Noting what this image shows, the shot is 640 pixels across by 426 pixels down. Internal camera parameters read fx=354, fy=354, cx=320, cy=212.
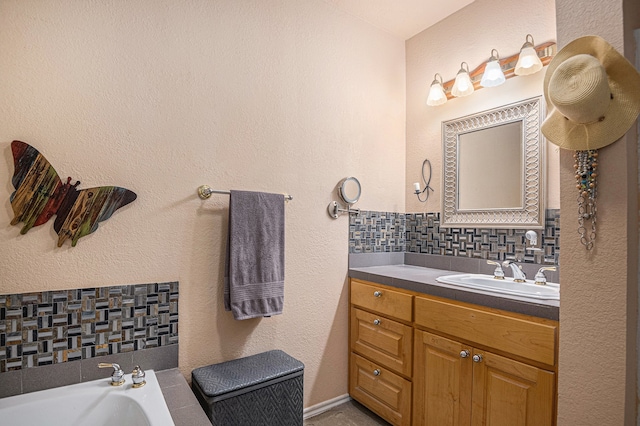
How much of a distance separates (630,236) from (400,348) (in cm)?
122

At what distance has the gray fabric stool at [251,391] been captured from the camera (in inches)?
62.1

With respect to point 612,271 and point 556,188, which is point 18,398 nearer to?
point 612,271

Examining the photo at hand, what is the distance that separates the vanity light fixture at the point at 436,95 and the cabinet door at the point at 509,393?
1.61m

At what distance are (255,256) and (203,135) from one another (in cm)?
70

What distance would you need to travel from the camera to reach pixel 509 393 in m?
1.49

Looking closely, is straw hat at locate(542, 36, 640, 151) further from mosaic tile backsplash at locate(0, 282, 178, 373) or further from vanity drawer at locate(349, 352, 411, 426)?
mosaic tile backsplash at locate(0, 282, 178, 373)

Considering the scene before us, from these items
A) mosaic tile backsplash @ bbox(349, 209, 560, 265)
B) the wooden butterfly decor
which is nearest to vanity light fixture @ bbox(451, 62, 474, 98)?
mosaic tile backsplash @ bbox(349, 209, 560, 265)

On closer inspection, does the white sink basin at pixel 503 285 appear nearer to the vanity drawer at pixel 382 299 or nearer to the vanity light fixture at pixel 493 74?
the vanity drawer at pixel 382 299

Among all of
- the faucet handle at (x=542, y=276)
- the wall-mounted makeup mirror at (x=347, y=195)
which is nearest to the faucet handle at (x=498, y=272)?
the faucet handle at (x=542, y=276)

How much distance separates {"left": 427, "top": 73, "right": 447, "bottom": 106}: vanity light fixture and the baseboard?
2.08 meters

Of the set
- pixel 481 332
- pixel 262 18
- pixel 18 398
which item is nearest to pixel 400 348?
pixel 481 332

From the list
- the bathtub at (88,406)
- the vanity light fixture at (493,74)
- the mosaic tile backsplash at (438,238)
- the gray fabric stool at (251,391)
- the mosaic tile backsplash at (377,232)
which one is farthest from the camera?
the mosaic tile backsplash at (377,232)

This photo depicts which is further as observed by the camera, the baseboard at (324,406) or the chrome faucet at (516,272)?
the baseboard at (324,406)

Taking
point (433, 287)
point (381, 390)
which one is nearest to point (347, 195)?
point (433, 287)
